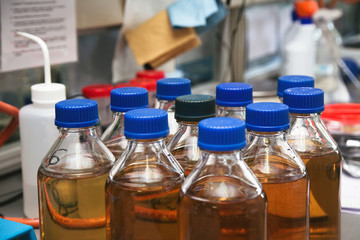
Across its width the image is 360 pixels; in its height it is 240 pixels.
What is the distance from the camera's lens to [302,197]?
0.71m

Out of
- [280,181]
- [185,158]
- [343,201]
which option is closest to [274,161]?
[280,181]

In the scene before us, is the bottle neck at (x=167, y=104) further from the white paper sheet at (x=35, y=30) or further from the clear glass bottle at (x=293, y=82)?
the white paper sheet at (x=35, y=30)

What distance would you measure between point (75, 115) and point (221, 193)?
0.76 feet

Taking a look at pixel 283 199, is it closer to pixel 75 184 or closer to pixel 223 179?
pixel 223 179

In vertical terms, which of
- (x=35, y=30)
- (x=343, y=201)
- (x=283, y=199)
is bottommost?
(x=343, y=201)

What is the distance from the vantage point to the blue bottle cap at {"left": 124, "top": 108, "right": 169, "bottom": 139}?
2.09 ft

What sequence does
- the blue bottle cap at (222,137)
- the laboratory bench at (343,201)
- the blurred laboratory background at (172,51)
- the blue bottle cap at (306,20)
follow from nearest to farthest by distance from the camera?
the blue bottle cap at (222,137) → the laboratory bench at (343,201) → the blurred laboratory background at (172,51) → the blue bottle cap at (306,20)

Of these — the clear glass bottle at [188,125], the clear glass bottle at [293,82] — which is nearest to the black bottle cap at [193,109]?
the clear glass bottle at [188,125]

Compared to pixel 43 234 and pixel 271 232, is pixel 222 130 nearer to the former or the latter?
pixel 271 232

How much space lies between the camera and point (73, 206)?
762 mm

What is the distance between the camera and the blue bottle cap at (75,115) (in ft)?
2.29

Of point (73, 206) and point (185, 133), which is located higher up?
point (185, 133)

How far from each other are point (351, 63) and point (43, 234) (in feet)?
5.94

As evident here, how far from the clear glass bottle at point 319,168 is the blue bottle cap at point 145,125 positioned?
23 centimetres
